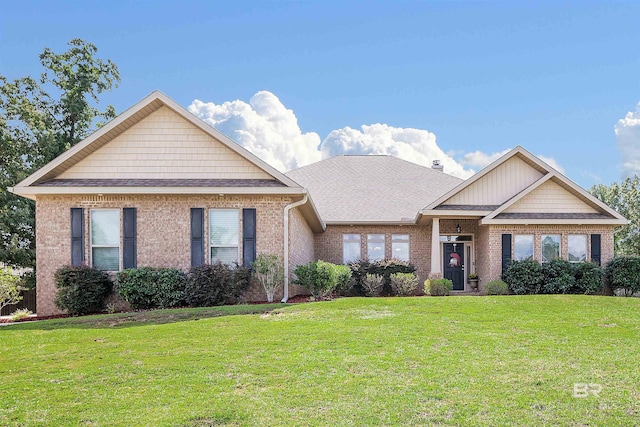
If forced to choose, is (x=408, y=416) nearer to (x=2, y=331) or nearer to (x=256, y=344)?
(x=256, y=344)

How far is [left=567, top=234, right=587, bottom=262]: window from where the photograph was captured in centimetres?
2122

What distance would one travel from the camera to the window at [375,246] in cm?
2508

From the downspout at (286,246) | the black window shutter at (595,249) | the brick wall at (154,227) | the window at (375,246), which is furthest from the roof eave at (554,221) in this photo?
the brick wall at (154,227)

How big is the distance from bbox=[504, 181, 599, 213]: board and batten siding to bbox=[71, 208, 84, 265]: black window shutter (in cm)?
1421

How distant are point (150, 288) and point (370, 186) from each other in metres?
13.9

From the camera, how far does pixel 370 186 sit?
28.0 metres

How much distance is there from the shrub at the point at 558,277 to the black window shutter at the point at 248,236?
996cm

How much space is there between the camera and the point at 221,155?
18.0 m

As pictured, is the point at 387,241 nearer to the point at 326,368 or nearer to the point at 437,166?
the point at 437,166

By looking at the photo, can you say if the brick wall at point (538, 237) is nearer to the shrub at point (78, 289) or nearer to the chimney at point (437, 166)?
the chimney at point (437, 166)

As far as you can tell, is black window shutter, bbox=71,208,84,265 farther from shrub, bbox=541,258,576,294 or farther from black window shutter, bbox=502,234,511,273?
shrub, bbox=541,258,576,294

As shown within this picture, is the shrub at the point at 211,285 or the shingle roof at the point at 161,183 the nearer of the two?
the shrub at the point at 211,285

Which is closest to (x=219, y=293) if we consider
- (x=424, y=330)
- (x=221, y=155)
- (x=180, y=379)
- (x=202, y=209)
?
(x=202, y=209)

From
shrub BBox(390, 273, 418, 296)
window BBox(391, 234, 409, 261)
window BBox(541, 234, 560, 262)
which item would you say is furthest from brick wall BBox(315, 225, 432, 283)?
window BBox(541, 234, 560, 262)
